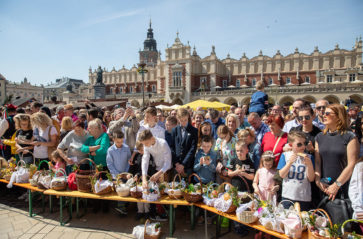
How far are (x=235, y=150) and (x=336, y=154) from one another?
4.66 ft

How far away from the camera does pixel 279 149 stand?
330cm

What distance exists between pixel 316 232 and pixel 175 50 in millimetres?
37484

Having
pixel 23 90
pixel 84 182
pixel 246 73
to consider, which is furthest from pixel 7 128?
pixel 23 90

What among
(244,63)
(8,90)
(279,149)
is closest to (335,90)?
(244,63)

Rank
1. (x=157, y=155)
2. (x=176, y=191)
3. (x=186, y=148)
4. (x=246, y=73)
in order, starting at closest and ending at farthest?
(x=176, y=191) → (x=157, y=155) → (x=186, y=148) → (x=246, y=73)

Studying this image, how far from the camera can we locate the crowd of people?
267 cm

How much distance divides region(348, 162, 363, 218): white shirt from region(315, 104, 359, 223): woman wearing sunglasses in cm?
8

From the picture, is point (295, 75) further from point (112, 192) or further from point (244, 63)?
point (112, 192)

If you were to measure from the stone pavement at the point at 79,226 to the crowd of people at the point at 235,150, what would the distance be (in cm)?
36

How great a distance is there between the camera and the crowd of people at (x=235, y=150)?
2.67 m

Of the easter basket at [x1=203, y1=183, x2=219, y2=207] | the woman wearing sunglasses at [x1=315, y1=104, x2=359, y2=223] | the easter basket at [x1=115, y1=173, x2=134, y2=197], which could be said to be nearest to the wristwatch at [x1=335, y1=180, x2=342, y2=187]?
the woman wearing sunglasses at [x1=315, y1=104, x2=359, y2=223]

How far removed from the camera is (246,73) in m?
38.9

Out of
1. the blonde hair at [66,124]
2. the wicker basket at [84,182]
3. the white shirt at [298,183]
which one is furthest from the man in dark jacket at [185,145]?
the blonde hair at [66,124]

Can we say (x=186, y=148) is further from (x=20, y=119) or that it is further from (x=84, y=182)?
(x=20, y=119)
